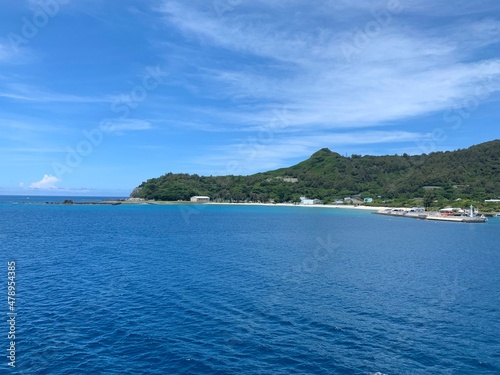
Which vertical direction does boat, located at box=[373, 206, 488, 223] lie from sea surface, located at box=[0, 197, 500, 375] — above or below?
above

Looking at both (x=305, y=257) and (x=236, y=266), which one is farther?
(x=305, y=257)

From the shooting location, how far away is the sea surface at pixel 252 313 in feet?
66.4

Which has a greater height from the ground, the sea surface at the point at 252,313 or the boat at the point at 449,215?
the boat at the point at 449,215

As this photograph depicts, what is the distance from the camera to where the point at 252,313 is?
90.8 feet

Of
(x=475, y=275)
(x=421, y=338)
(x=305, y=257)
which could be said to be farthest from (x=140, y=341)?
(x=475, y=275)

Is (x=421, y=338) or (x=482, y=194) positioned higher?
(x=482, y=194)

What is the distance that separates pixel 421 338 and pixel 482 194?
682 feet

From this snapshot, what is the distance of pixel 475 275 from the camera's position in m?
41.6

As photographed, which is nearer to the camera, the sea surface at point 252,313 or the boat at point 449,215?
the sea surface at point 252,313

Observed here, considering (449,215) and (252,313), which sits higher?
(449,215)

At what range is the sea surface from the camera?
66.4ft

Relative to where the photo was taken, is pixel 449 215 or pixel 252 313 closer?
pixel 252 313

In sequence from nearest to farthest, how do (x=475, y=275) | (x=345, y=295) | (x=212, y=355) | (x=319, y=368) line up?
1. (x=319, y=368)
2. (x=212, y=355)
3. (x=345, y=295)
4. (x=475, y=275)

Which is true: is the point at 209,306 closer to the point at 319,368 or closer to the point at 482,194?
the point at 319,368
